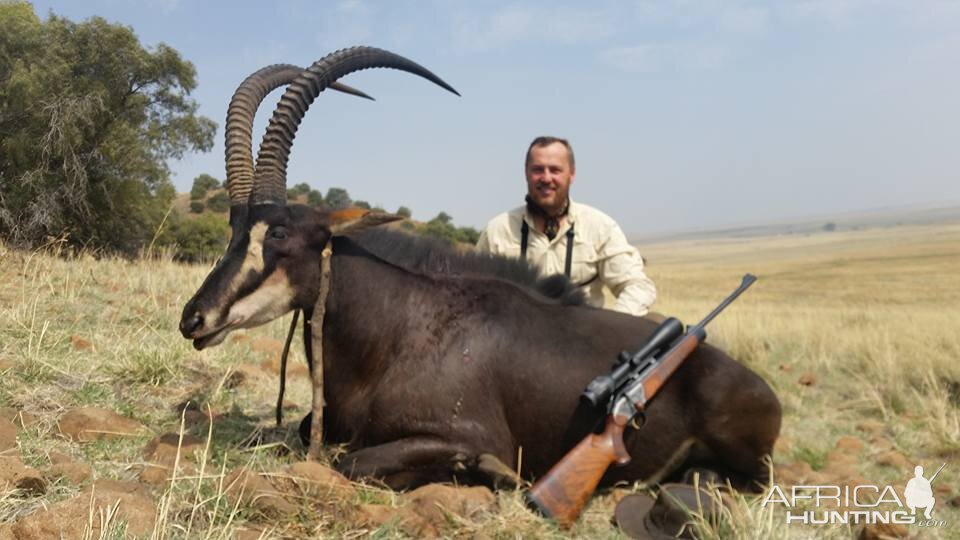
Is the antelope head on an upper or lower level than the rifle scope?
upper

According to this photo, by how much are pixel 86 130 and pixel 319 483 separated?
768 inches

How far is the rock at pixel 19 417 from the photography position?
4.52 metres

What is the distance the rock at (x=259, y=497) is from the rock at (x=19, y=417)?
1.87 m

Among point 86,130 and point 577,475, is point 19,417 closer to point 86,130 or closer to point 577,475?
point 577,475

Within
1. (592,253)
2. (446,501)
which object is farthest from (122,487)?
(592,253)

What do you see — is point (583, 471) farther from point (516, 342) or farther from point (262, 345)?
point (262, 345)

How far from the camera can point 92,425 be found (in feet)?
15.0

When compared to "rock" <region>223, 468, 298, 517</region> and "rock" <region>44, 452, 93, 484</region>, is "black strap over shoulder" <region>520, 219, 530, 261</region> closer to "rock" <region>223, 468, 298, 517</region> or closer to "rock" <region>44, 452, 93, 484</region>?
"rock" <region>223, 468, 298, 517</region>

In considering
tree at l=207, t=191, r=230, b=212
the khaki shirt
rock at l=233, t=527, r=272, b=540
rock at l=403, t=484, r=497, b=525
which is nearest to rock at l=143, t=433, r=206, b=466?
rock at l=233, t=527, r=272, b=540

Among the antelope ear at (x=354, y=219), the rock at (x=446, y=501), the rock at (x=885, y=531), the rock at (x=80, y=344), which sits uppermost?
the antelope ear at (x=354, y=219)

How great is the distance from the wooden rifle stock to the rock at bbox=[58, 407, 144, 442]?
2564 mm

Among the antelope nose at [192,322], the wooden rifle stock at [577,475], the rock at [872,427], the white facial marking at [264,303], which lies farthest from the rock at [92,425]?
the rock at [872,427]

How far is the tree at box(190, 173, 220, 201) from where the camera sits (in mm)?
42513

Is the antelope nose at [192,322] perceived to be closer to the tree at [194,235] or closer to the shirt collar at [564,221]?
the shirt collar at [564,221]
